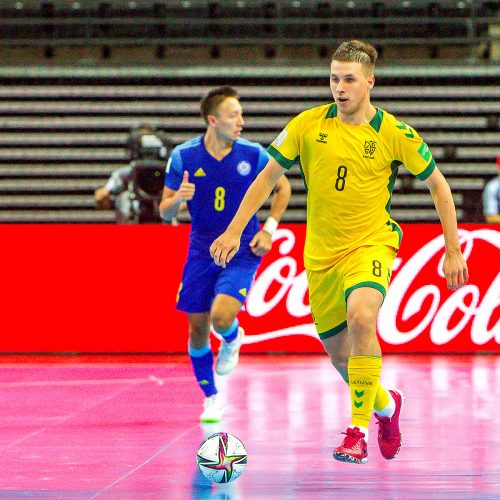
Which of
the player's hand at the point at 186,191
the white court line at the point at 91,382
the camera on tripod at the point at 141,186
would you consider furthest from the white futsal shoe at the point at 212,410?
the camera on tripod at the point at 141,186

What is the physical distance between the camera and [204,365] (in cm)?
824

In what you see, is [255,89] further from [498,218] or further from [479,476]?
[479,476]

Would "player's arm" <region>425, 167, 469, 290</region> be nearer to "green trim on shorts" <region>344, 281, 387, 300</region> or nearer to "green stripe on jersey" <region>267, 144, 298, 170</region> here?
"green trim on shorts" <region>344, 281, 387, 300</region>

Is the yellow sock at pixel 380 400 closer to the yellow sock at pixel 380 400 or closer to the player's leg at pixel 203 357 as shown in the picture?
the yellow sock at pixel 380 400

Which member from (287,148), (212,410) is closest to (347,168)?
(287,148)

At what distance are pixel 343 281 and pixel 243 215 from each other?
2.02 ft

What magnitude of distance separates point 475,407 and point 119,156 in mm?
11078

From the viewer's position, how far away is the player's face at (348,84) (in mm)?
6012

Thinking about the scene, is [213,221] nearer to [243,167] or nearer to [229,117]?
[243,167]

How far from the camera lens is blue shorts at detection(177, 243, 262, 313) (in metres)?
8.10

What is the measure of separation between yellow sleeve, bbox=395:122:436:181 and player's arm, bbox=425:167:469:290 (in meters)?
0.05

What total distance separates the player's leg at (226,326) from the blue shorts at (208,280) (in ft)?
0.18

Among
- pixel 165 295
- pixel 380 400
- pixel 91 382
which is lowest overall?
pixel 91 382

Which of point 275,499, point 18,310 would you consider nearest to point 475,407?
point 275,499
